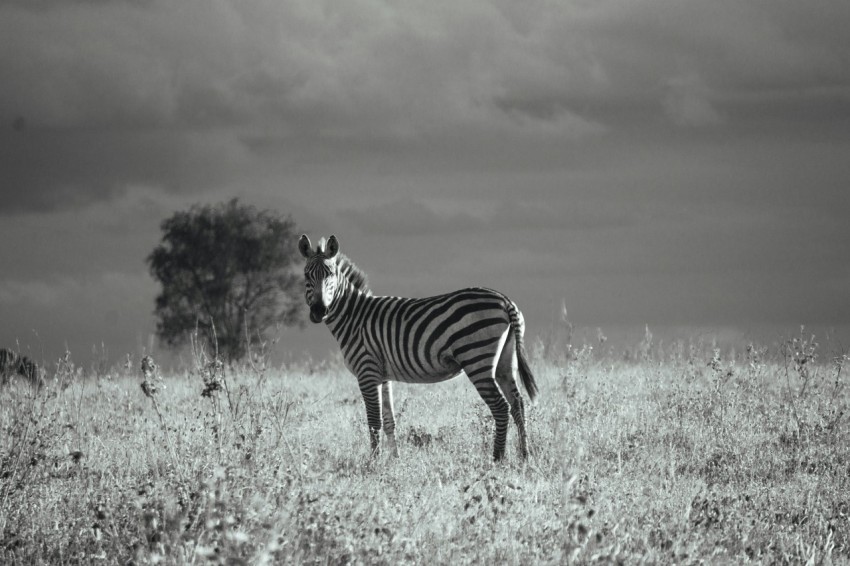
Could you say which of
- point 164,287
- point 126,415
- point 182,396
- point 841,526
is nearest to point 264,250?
point 164,287

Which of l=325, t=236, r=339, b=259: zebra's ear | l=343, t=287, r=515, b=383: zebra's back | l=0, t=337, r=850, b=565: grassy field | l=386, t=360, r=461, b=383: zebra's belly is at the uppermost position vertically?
l=325, t=236, r=339, b=259: zebra's ear

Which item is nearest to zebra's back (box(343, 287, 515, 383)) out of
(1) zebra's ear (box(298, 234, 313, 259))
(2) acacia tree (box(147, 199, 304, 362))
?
(1) zebra's ear (box(298, 234, 313, 259))

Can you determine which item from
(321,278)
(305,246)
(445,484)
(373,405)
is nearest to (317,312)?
(321,278)

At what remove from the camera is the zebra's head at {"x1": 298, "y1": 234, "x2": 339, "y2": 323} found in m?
12.4

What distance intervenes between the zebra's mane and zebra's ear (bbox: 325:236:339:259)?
0.75ft

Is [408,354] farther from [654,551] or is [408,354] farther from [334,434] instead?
[654,551]

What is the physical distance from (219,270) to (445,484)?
26.5 meters

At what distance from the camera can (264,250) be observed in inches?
1367

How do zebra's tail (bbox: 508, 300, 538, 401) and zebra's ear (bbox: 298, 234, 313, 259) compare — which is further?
zebra's ear (bbox: 298, 234, 313, 259)

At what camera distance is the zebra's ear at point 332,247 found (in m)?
12.8

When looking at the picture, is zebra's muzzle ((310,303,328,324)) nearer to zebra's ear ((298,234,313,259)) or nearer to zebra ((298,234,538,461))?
zebra ((298,234,538,461))

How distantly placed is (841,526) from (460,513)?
374 cm

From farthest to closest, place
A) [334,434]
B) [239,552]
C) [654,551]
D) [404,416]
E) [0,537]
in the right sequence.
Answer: [404,416] → [334,434] → [0,537] → [654,551] → [239,552]

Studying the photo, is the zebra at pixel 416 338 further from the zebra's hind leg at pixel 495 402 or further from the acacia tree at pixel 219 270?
the acacia tree at pixel 219 270
